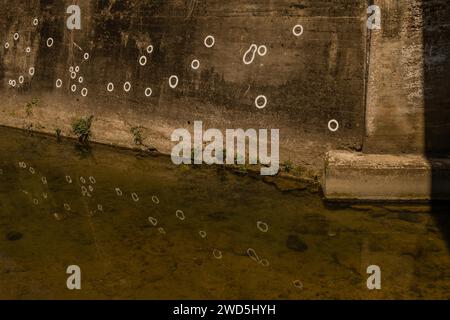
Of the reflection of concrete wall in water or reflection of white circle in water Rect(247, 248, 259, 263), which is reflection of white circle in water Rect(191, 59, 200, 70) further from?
reflection of white circle in water Rect(247, 248, 259, 263)

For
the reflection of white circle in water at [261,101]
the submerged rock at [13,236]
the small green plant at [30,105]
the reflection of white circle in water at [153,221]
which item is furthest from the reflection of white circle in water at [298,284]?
the small green plant at [30,105]

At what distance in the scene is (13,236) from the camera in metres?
5.94

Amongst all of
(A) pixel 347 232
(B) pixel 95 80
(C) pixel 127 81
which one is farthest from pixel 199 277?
(B) pixel 95 80

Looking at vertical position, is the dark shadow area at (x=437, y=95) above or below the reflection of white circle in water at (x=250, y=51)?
below

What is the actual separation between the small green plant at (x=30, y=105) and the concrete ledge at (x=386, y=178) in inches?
278

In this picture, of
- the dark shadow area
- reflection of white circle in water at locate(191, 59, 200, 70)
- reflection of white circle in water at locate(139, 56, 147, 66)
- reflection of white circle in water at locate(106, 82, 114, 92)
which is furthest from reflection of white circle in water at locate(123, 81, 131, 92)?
the dark shadow area

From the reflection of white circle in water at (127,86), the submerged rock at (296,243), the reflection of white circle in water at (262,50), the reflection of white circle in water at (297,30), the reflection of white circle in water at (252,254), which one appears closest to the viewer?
the reflection of white circle in water at (252,254)

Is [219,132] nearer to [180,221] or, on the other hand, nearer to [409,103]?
[180,221]

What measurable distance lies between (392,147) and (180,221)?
124 inches

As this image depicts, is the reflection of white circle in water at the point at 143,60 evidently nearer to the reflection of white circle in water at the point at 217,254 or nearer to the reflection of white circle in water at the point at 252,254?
the reflection of white circle in water at the point at 217,254

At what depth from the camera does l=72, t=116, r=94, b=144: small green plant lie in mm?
9875

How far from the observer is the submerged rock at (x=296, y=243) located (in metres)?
5.68
